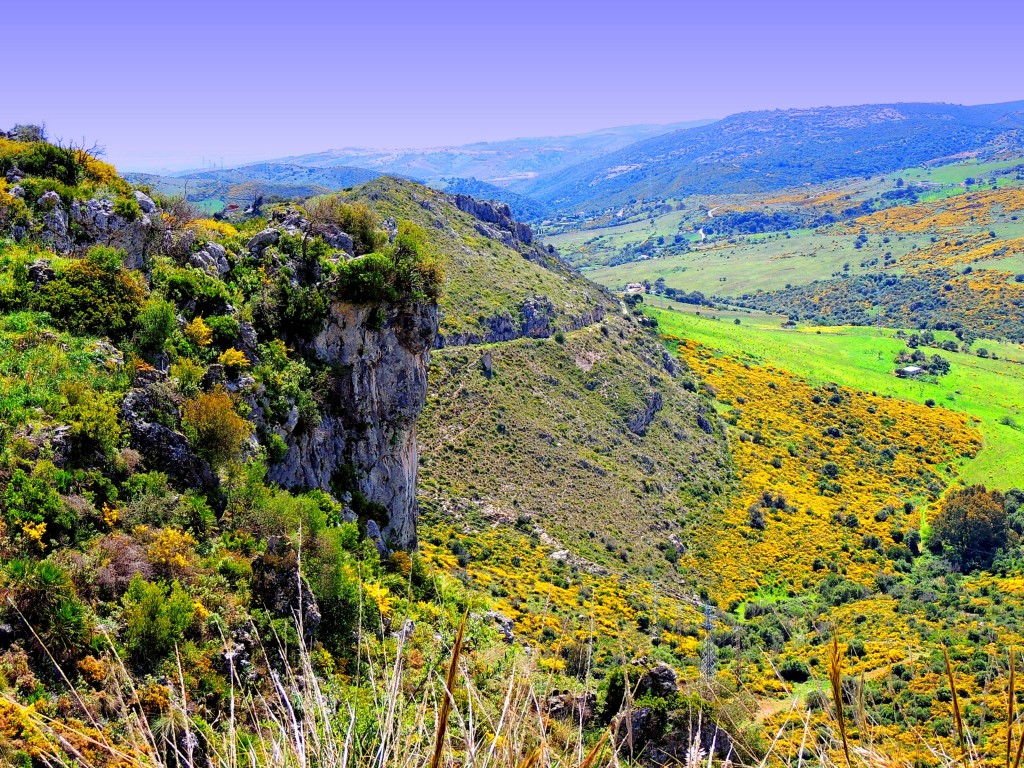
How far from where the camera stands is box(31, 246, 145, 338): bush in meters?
16.6

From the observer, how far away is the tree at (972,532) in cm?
5250

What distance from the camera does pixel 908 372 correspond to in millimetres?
98375

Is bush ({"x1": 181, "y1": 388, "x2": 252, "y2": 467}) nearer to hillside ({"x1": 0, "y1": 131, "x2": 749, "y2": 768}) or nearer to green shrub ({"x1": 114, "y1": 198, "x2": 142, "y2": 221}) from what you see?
hillside ({"x1": 0, "y1": 131, "x2": 749, "y2": 768})

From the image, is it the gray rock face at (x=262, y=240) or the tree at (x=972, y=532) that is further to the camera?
the tree at (x=972, y=532)

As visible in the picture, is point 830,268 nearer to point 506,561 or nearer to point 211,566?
point 506,561

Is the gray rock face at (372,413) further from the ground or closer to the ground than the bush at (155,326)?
closer to the ground

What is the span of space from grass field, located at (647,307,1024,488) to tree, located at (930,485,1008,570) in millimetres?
15836

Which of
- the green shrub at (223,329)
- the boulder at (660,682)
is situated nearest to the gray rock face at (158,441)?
the green shrub at (223,329)

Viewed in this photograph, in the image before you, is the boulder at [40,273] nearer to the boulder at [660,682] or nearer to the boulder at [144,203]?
the boulder at [144,203]

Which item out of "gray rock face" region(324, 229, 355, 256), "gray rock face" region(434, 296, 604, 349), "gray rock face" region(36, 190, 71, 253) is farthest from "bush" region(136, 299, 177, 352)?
"gray rock face" region(434, 296, 604, 349)

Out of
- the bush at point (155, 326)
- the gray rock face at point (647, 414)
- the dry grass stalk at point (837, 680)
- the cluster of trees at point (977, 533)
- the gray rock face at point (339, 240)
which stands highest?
the gray rock face at point (339, 240)

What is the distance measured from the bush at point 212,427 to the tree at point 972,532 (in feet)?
184

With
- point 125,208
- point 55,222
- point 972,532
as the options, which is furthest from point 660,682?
point 972,532

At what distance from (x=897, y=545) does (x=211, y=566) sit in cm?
5638
